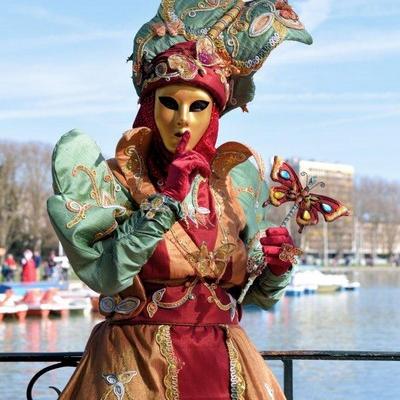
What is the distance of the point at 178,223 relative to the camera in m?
2.92

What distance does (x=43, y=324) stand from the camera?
2005cm

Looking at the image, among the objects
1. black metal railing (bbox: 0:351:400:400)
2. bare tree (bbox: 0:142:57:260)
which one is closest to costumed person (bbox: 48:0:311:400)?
black metal railing (bbox: 0:351:400:400)

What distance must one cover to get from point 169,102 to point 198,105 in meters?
0.09

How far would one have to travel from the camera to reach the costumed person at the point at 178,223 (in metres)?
2.71

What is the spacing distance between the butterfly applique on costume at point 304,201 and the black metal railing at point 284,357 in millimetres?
703

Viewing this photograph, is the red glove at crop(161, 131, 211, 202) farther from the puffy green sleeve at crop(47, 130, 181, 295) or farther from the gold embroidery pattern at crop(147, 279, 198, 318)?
the gold embroidery pattern at crop(147, 279, 198, 318)

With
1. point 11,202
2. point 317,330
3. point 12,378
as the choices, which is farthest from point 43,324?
point 11,202

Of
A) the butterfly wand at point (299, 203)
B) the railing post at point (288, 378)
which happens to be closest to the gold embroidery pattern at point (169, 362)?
the butterfly wand at point (299, 203)

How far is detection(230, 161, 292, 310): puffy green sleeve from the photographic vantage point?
10.2ft

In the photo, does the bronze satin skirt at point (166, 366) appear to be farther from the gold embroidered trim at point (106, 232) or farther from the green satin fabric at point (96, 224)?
the gold embroidered trim at point (106, 232)

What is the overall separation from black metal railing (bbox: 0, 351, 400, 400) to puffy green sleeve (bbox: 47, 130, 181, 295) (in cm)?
70

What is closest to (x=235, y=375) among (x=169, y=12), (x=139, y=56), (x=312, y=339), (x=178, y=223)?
(x=178, y=223)

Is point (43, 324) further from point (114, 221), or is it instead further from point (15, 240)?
point (15, 240)

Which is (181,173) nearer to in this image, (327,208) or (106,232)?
(106,232)
